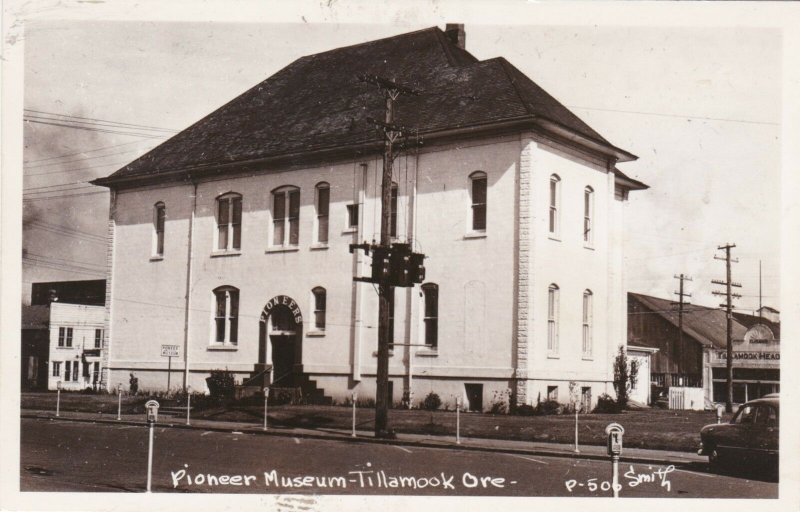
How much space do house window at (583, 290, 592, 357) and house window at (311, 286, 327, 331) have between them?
7662 millimetres

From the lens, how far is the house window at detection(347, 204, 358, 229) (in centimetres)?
2961

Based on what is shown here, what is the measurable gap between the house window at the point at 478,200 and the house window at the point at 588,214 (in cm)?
305

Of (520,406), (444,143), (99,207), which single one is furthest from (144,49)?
(99,207)

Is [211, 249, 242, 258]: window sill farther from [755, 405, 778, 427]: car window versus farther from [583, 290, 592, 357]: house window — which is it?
[755, 405, 778, 427]: car window

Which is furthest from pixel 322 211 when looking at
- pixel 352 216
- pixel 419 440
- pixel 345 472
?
pixel 345 472

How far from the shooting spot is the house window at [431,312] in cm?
2827

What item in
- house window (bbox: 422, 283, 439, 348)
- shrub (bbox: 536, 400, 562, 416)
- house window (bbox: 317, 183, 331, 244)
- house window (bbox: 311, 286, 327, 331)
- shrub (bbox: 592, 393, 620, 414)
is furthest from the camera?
house window (bbox: 311, 286, 327, 331)

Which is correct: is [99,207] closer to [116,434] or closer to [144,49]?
[116,434]

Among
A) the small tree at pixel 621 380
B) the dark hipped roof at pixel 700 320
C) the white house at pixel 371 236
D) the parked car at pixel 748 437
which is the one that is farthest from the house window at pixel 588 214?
the parked car at pixel 748 437

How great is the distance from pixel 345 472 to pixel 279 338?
16.1 meters

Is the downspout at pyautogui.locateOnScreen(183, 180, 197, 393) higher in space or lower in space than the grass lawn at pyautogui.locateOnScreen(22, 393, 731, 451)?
higher

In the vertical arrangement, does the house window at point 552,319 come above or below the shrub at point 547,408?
above

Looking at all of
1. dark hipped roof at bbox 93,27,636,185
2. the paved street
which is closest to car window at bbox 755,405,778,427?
the paved street

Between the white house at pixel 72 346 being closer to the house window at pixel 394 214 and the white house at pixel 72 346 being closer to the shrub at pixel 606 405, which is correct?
the house window at pixel 394 214
